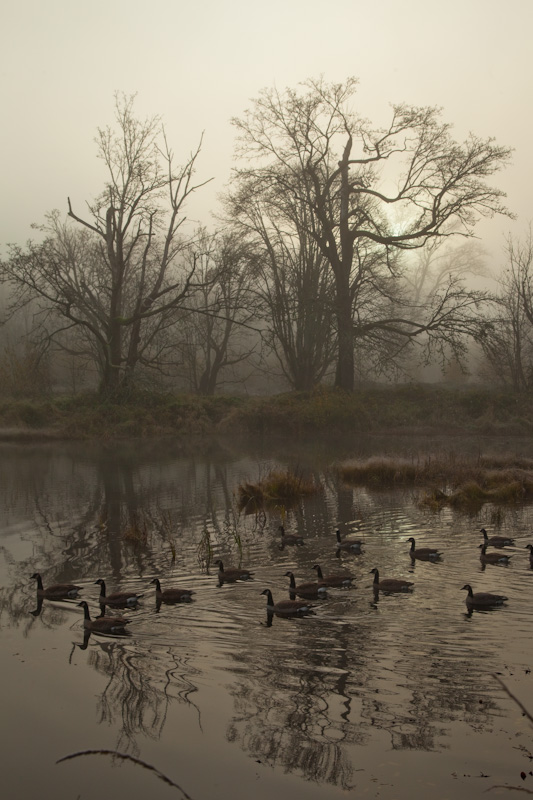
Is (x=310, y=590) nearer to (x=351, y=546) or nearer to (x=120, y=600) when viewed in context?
(x=351, y=546)

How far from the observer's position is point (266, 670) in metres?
8.20

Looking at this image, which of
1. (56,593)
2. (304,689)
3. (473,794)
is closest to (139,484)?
(56,593)

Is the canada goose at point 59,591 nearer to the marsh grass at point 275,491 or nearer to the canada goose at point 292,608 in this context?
the canada goose at point 292,608

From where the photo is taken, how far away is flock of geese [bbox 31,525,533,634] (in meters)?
9.96

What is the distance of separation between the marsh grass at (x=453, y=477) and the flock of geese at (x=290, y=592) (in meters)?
4.86

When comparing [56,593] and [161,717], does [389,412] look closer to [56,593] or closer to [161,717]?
[56,593]

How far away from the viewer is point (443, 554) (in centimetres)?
1278

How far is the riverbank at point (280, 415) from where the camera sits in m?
36.8

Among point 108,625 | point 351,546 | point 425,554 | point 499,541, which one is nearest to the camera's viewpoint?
point 108,625

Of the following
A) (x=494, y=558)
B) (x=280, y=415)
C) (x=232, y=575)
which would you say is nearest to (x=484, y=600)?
(x=494, y=558)

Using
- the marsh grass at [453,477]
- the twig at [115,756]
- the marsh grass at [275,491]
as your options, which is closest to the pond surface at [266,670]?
the twig at [115,756]

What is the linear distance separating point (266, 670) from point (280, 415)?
2967 cm

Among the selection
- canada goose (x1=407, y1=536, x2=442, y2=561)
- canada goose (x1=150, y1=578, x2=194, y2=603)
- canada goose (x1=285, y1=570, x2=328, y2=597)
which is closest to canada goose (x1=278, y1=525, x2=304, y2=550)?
canada goose (x1=407, y1=536, x2=442, y2=561)

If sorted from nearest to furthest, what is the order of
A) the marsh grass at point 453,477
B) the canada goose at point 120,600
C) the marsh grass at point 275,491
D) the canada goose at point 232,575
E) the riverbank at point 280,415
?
the canada goose at point 120,600 → the canada goose at point 232,575 → the marsh grass at point 453,477 → the marsh grass at point 275,491 → the riverbank at point 280,415
